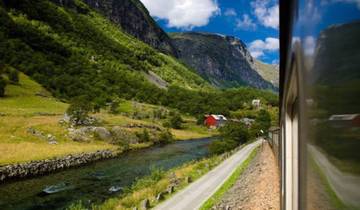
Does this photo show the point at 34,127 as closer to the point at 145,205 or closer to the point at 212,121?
the point at 145,205

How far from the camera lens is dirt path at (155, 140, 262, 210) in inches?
901

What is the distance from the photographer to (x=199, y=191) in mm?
27016

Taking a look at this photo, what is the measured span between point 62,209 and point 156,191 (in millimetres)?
6728

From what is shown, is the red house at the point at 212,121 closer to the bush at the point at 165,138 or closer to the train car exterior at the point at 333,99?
the bush at the point at 165,138

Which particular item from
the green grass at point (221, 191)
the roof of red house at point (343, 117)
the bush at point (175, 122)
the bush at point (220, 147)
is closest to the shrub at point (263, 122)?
the bush at point (175, 122)

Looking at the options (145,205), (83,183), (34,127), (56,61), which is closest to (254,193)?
(145,205)

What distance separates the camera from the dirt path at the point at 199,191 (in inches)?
901

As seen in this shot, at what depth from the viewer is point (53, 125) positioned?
64.6m

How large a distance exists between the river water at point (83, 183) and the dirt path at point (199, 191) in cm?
698

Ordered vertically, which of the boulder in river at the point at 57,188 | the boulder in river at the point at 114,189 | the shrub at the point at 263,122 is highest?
the shrub at the point at 263,122

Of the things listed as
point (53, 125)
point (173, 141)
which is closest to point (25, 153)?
point (53, 125)

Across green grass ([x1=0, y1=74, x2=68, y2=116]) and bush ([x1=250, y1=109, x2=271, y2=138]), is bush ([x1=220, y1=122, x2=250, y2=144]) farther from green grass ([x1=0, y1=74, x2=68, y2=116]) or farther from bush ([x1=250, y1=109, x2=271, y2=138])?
green grass ([x1=0, y1=74, x2=68, y2=116])

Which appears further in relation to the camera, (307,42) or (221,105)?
(221,105)

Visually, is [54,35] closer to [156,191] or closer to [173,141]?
[173,141]
